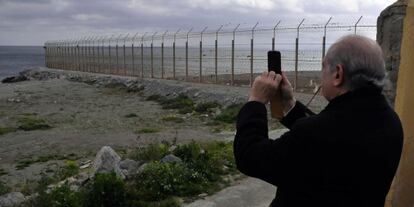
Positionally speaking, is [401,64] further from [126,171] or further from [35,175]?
[35,175]

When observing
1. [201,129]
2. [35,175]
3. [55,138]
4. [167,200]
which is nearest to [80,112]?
[55,138]

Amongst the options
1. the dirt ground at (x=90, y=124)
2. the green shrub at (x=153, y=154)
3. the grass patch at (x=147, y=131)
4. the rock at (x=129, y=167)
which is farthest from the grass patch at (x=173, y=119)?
the rock at (x=129, y=167)

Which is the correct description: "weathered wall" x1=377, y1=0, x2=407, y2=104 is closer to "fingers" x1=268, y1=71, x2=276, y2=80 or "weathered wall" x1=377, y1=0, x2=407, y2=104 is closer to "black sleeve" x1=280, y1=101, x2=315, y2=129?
"black sleeve" x1=280, y1=101, x2=315, y2=129

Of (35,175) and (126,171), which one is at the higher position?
(126,171)

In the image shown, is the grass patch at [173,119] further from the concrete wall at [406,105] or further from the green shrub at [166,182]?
the concrete wall at [406,105]

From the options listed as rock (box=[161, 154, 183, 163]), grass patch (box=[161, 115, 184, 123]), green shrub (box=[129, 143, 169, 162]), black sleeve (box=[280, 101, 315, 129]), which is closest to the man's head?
black sleeve (box=[280, 101, 315, 129])

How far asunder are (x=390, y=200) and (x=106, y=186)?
3419 mm

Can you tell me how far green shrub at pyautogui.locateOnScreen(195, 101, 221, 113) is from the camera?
20155mm

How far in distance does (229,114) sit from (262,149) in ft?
51.3

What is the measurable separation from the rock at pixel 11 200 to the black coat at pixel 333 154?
5.05m

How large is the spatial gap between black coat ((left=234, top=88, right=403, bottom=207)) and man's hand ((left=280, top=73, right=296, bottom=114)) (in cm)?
42

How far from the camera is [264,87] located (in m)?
2.50

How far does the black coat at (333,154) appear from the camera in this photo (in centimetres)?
216

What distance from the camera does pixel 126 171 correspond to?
796cm
